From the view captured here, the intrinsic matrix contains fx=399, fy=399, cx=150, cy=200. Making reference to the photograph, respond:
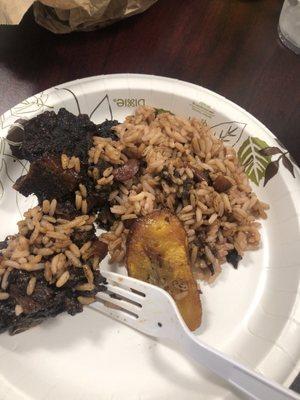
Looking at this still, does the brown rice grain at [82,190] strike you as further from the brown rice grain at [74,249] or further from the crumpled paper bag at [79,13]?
the crumpled paper bag at [79,13]

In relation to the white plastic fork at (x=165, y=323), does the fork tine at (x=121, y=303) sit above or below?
below

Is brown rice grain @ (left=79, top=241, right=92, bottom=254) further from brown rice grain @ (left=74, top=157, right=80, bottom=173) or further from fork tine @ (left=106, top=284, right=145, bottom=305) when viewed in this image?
brown rice grain @ (left=74, top=157, right=80, bottom=173)

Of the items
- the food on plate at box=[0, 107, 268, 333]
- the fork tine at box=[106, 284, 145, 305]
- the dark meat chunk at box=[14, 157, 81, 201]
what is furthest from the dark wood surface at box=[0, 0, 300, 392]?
the fork tine at box=[106, 284, 145, 305]

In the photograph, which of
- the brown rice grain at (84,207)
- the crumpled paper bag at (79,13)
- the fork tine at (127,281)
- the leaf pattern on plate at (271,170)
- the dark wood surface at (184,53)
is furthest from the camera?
the dark wood surface at (184,53)

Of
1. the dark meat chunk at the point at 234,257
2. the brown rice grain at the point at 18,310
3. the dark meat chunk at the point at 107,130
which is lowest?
the brown rice grain at the point at 18,310

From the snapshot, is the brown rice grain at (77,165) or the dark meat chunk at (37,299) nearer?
the dark meat chunk at (37,299)

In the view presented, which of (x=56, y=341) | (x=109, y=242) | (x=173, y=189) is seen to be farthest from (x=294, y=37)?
(x=56, y=341)

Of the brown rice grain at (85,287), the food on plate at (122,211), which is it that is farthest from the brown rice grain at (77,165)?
the brown rice grain at (85,287)
